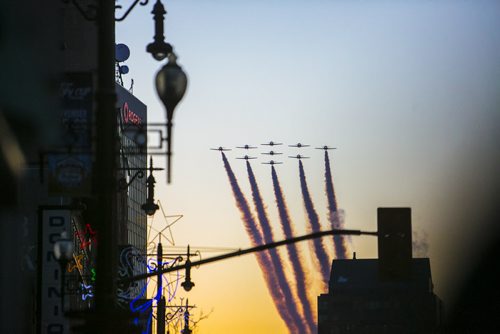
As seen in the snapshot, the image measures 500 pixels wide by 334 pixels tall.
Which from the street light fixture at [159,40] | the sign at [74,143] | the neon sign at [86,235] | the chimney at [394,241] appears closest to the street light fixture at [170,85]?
the street light fixture at [159,40]

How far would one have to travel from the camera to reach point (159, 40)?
20.8 m

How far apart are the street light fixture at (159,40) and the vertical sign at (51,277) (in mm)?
28093

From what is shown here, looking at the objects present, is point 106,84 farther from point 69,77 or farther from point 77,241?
point 77,241

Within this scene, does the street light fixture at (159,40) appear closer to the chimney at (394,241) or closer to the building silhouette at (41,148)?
the building silhouette at (41,148)

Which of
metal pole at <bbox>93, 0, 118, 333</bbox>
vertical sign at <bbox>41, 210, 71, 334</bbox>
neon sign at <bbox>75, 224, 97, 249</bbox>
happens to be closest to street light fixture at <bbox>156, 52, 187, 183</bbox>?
metal pole at <bbox>93, 0, 118, 333</bbox>

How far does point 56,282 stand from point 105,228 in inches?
1202

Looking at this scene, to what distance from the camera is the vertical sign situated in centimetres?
4828

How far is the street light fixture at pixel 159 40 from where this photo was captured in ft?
67.4

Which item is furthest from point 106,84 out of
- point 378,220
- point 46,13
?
point 46,13

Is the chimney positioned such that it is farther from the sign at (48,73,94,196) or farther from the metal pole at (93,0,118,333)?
the metal pole at (93,0,118,333)

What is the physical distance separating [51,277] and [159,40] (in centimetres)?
2977

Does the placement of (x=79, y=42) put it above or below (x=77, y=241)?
above

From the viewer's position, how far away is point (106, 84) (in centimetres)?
1933

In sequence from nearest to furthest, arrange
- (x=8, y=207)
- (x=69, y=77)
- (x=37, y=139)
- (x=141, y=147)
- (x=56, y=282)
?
(x=141, y=147) < (x=37, y=139) < (x=69, y=77) < (x=8, y=207) < (x=56, y=282)
